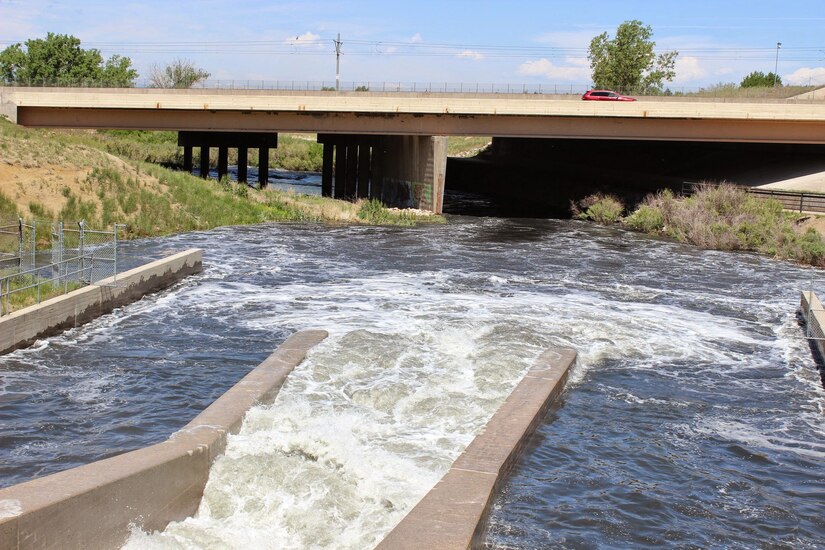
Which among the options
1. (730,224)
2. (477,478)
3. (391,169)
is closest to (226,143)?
(391,169)

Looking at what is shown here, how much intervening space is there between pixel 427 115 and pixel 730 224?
17.0 metres

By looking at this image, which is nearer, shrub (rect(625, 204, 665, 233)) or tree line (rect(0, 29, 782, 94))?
shrub (rect(625, 204, 665, 233))

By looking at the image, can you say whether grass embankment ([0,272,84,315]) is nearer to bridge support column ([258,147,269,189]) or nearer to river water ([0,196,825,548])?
river water ([0,196,825,548])

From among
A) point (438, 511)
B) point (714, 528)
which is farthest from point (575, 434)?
point (438, 511)

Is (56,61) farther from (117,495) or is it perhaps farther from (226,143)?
(117,495)

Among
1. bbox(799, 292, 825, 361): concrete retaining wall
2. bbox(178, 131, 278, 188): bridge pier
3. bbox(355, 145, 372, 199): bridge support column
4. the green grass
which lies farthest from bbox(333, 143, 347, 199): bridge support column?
bbox(799, 292, 825, 361): concrete retaining wall

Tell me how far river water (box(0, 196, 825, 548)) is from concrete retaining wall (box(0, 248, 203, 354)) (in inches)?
13.1

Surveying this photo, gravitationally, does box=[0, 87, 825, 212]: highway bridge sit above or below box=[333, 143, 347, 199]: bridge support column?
above

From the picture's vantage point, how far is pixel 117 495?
36.8 ft

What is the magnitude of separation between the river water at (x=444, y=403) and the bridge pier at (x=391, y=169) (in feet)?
71.4

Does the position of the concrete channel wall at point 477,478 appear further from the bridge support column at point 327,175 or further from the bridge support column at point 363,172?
the bridge support column at point 363,172

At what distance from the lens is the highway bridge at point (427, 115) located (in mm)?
49531

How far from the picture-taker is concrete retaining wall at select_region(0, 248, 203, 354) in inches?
761

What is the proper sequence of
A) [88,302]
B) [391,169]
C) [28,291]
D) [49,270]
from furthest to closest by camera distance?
[391,169]
[49,270]
[88,302]
[28,291]
